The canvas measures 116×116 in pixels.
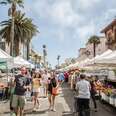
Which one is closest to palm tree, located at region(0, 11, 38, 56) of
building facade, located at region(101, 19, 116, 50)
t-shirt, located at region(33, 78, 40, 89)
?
building facade, located at region(101, 19, 116, 50)

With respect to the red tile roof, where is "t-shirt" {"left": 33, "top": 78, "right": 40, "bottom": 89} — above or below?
below

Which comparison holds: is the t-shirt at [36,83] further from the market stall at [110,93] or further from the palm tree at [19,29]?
the palm tree at [19,29]

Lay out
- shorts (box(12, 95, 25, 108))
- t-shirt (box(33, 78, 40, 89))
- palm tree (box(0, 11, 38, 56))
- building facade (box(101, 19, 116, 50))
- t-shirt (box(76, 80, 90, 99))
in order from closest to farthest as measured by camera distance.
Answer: shorts (box(12, 95, 25, 108)) < t-shirt (box(76, 80, 90, 99)) < t-shirt (box(33, 78, 40, 89)) < palm tree (box(0, 11, 38, 56)) < building facade (box(101, 19, 116, 50))

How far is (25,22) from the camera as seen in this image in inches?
2144

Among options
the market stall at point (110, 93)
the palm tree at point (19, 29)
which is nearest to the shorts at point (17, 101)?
the market stall at point (110, 93)

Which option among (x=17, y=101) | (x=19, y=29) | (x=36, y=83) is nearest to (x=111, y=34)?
(x=19, y=29)

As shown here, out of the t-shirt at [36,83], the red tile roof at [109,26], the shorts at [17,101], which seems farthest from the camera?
the red tile roof at [109,26]

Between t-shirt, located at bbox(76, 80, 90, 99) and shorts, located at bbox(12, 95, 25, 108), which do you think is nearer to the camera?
shorts, located at bbox(12, 95, 25, 108)

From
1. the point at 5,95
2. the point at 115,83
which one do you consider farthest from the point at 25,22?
the point at 115,83

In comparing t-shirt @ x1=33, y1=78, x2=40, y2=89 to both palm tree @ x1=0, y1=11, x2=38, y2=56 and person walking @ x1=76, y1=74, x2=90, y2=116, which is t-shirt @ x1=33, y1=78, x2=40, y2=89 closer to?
person walking @ x1=76, y1=74, x2=90, y2=116

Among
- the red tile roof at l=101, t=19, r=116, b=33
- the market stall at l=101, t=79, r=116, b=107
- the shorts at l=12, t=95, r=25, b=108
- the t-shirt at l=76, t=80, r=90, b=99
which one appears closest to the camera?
the shorts at l=12, t=95, r=25, b=108

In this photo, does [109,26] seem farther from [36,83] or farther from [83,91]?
[83,91]

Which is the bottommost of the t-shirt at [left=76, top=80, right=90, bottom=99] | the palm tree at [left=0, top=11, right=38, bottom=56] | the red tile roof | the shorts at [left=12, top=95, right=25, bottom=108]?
the shorts at [left=12, top=95, right=25, bottom=108]

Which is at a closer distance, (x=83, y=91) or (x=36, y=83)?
(x=83, y=91)
